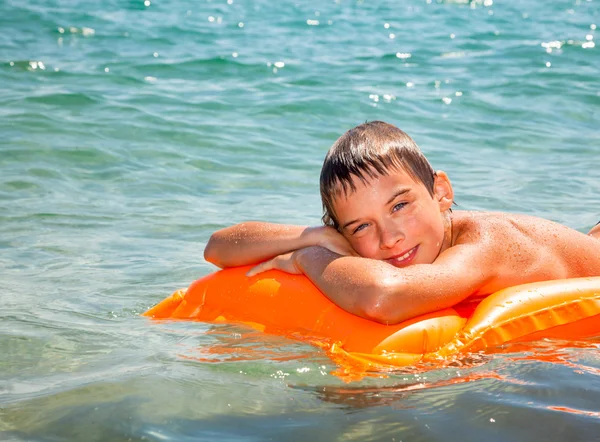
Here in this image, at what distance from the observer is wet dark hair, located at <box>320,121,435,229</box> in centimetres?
360

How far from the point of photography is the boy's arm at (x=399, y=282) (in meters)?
3.22

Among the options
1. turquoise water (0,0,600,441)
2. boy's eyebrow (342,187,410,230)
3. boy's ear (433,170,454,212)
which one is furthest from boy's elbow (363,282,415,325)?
boy's ear (433,170,454,212)

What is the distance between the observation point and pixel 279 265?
373 cm

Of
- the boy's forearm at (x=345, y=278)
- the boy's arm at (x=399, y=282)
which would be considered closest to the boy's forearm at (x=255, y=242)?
the boy's forearm at (x=345, y=278)

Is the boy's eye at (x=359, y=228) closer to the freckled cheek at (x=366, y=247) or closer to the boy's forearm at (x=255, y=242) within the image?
the freckled cheek at (x=366, y=247)

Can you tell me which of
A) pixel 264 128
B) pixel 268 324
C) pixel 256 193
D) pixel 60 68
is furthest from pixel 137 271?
pixel 60 68

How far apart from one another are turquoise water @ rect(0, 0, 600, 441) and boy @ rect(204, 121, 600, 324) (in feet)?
1.00

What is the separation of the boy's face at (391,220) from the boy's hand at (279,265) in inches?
10.0

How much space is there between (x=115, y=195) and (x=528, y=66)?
840 centimetres

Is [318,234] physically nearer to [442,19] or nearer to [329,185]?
[329,185]

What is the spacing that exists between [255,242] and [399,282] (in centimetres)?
82

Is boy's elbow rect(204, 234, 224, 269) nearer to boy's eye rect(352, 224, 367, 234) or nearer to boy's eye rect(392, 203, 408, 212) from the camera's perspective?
boy's eye rect(352, 224, 367, 234)

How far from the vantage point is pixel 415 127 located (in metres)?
9.99

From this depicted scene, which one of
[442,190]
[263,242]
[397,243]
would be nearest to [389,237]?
[397,243]
